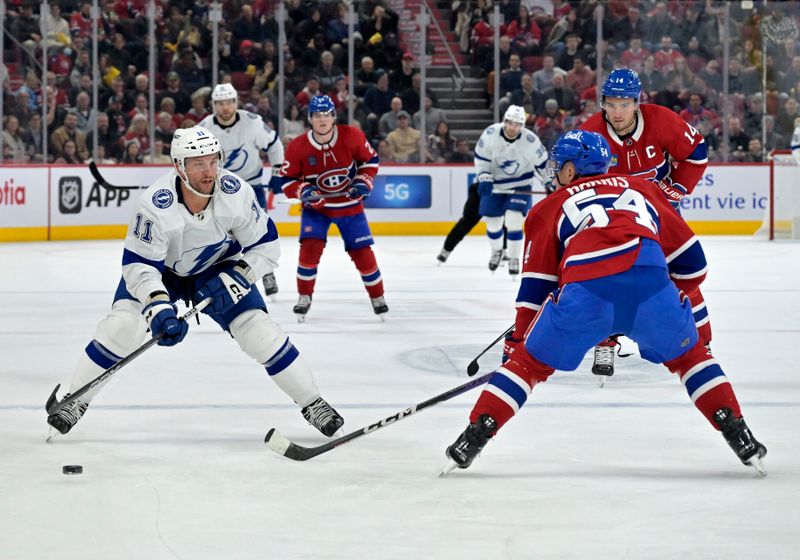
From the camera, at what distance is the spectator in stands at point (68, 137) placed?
1160 cm

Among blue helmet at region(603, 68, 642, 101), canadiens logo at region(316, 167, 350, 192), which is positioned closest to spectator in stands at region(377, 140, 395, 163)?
canadiens logo at region(316, 167, 350, 192)

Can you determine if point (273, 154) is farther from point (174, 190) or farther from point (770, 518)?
point (770, 518)

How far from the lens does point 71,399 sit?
3.81 meters

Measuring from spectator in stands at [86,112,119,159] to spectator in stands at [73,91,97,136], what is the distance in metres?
0.06

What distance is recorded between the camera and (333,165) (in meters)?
6.81

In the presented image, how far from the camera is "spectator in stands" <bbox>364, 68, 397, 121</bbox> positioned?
12.4 metres

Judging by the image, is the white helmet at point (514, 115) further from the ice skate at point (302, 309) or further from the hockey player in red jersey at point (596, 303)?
the hockey player in red jersey at point (596, 303)

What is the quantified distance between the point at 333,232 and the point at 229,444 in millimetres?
8836

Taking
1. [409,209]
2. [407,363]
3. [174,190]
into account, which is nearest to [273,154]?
[407,363]

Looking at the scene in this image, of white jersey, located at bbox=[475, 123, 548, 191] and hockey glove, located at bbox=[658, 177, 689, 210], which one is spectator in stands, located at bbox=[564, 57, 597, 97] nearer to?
white jersey, located at bbox=[475, 123, 548, 191]

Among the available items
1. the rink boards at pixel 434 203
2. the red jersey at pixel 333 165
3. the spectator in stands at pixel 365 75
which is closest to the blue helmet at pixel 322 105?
the red jersey at pixel 333 165

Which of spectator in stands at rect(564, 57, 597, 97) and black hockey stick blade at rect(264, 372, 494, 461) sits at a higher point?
spectator in stands at rect(564, 57, 597, 97)

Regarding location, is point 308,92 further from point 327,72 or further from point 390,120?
point 390,120

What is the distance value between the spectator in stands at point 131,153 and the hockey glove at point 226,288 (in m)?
8.39
